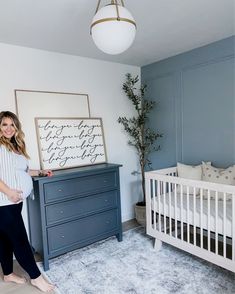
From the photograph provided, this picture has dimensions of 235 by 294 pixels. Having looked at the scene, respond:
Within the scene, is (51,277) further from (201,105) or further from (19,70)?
(201,105)

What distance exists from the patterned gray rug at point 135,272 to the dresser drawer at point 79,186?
2.25ft

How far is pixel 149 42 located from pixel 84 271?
252 cm

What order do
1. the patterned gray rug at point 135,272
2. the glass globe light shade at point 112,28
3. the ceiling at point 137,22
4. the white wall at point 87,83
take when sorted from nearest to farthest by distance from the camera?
the glass globe light shade at point 112,28
the ceiling at point 137,22
the patterned gray rug at point 135,272
the white wall at point 87,83

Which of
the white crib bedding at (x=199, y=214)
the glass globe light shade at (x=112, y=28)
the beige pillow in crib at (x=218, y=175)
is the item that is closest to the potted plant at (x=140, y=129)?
the white crib bedding at (x=199, y=214)

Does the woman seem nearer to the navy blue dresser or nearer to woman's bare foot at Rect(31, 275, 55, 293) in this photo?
woman's bare foot at Rect(31, 275, 55, 293)

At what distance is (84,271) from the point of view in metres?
2.29

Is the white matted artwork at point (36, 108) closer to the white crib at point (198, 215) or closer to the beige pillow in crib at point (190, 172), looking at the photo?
the white crib at point (198, 215)

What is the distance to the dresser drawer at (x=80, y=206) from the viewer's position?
243 centimetres

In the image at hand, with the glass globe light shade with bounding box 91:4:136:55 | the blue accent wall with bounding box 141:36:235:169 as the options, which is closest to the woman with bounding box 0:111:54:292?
the glass globe light shade with bounding box 91:4:136:55

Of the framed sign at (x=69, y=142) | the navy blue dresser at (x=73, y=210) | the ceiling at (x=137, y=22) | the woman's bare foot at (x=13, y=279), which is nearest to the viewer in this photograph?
the ceiling at (x=137, y=22)

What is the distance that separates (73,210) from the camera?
8.39 ft

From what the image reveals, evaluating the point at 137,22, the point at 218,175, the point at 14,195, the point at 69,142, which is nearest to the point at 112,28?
the point at 137,22

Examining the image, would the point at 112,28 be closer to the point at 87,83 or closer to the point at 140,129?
the point at 87,83

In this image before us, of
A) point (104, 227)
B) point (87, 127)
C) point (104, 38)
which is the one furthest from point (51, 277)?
point (104, 38)
